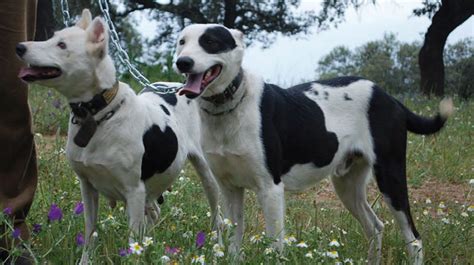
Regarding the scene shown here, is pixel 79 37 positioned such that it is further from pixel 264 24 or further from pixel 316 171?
pixel 264 24

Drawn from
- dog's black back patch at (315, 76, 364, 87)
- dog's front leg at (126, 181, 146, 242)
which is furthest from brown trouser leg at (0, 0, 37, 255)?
dog's black back patch at (315, 76, 364, 87)

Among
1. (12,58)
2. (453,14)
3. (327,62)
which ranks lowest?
(327,62)

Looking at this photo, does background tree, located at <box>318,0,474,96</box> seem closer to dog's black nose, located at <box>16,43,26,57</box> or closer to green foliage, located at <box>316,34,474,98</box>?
green foliage, located at <box>316,34,474,98</box>

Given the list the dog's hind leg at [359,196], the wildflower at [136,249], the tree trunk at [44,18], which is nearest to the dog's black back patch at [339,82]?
the dog's hind leg at [359,196]

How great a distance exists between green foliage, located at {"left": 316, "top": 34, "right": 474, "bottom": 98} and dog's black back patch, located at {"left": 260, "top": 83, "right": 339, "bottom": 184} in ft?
40.3

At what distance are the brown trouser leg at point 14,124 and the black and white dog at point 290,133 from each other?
813 millimetres

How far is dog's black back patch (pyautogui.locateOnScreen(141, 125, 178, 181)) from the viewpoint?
13.9ft

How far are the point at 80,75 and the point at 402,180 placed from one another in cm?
216

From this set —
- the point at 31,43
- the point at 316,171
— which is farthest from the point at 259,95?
the point at 31,43

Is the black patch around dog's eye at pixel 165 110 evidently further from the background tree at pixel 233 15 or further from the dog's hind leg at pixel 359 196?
the background tree at pixel 233 15

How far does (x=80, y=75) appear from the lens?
3.81m

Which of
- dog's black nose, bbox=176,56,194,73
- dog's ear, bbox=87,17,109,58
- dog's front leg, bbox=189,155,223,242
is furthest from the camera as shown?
dog's front leg, bbox=189,155,223,242

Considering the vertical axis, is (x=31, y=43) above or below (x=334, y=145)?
above

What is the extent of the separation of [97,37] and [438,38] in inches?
517
